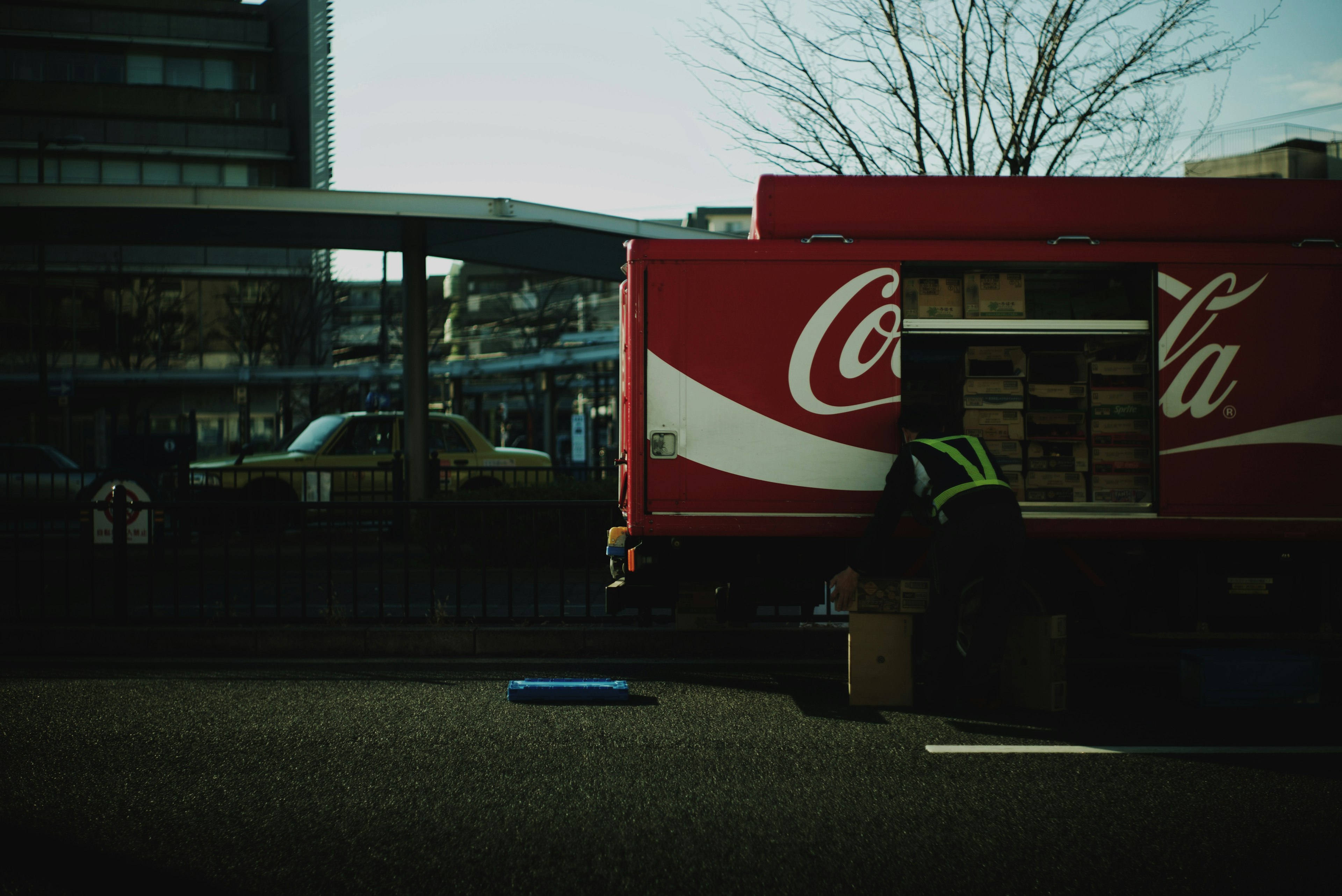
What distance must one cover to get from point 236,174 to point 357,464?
3650 cm

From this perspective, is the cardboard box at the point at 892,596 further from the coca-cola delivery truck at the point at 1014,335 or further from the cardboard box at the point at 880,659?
the coca-cola delivery truck at the point at 1014,335

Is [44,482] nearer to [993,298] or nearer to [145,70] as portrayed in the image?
[993,298]

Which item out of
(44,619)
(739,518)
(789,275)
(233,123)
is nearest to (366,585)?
(44,619)

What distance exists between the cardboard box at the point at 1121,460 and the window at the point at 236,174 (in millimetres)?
45620

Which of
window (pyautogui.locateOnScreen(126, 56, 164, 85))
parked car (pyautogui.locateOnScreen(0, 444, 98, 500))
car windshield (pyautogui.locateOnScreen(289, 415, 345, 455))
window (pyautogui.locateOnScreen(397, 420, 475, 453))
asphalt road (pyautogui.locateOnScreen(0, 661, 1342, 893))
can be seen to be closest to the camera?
asphalt road (pyautogui.locateOnScreen(0, 661, 1342, 893))

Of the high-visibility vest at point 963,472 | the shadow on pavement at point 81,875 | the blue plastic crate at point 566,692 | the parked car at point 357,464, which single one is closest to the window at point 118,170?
the parked car at point 357,464

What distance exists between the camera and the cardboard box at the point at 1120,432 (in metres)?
6.75

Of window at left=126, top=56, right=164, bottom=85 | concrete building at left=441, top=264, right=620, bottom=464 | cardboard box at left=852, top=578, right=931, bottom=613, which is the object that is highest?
window at left=126, top=56, right=164, bottom=85

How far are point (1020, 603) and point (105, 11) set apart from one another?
5084cm

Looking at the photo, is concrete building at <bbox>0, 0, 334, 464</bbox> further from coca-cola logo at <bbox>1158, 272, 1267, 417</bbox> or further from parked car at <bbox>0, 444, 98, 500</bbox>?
coca-cola logo at <bbox>1158, 272, 1267, 417</bbox>

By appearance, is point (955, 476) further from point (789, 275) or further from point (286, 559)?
point (286, 559)

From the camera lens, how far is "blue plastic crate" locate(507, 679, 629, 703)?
6055 mm

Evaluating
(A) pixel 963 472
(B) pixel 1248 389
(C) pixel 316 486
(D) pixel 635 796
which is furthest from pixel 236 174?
(D) pixel 635 796

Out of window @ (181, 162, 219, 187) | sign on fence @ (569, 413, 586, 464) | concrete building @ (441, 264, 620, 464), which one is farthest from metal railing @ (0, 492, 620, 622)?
window @ (181, 162, 219, 187)
